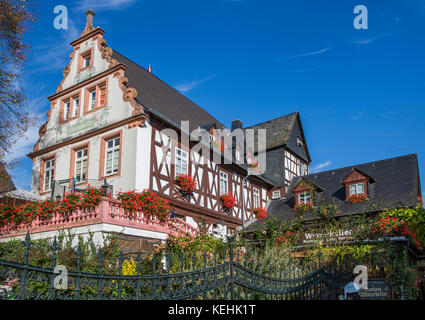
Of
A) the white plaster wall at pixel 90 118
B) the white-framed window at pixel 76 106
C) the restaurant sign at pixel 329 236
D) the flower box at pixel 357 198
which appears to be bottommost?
the restaurant sign at pixel 329 236

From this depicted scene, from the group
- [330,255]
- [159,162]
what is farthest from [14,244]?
[330,255]

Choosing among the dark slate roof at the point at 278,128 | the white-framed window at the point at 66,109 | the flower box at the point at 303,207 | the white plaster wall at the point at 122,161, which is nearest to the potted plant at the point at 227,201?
the flower box at the point at 303,207

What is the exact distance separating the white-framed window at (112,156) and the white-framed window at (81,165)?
4.52ft

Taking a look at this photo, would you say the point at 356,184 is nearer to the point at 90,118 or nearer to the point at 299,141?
the point at 299,141

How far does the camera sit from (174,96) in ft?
74.1

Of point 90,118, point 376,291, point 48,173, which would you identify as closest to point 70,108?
point 90,118

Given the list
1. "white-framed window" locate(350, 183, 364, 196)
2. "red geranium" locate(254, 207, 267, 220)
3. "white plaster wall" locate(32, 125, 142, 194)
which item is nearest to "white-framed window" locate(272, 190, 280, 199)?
"red geranium" locate(254, 207, 267, 220)

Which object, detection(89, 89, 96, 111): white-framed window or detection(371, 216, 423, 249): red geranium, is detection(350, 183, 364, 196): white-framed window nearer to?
detection(371, 216, 423, 249): red geranium

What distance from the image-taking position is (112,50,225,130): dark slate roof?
1885 centimetres

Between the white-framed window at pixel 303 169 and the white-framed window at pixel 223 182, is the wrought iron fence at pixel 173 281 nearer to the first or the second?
the white-framed window at pixel 223 182

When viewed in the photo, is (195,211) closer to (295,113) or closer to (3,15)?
(3,15)

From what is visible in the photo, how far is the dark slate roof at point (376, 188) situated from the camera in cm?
1972
